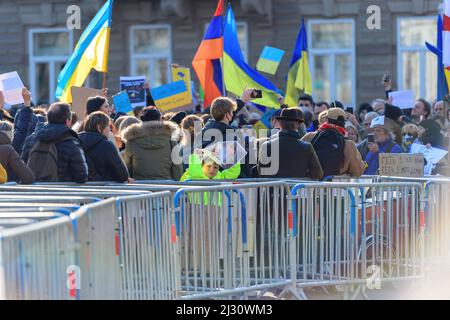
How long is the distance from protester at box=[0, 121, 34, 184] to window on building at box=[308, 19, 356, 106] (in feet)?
50.6

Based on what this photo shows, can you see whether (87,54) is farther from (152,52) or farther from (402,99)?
(152,52)

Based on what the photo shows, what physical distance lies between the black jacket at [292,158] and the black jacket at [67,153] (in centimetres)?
179

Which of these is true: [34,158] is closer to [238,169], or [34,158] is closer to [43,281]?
[238,169]

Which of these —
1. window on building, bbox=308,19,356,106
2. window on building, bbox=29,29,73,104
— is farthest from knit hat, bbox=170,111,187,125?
window on building, bbox=29,29,73,104

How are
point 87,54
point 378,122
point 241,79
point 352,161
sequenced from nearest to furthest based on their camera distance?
point 352,161 < point 378,122 < point 87,54 < point 241,79

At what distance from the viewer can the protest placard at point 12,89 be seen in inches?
533

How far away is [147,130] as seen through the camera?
35.6 feet

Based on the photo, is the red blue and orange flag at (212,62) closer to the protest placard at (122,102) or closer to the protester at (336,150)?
the protest placard at (122,102)

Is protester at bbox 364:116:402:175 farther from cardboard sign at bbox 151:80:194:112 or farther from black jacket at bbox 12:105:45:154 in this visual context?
black jacket at bbox 12:105:45:154

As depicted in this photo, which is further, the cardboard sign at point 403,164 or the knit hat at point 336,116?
the knit hat at point 336,116

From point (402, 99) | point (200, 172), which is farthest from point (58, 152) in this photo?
point (402, 99)

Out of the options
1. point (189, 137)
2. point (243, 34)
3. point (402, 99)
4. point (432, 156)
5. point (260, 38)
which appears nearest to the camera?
point (189, 137)

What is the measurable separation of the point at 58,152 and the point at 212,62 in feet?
18.8

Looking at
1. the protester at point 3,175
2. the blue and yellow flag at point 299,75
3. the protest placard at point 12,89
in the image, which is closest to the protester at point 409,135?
the blue and yellow flag at point 299,75
